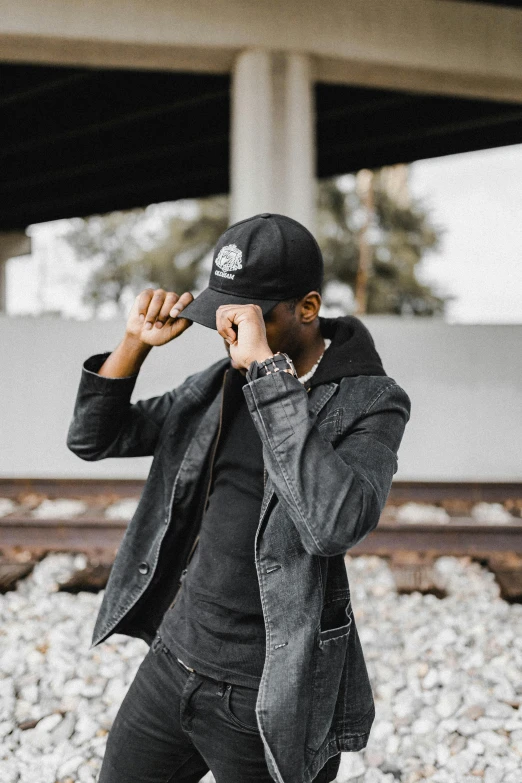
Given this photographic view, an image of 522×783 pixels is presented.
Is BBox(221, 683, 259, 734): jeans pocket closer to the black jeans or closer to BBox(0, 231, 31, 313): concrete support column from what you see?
the black jeans

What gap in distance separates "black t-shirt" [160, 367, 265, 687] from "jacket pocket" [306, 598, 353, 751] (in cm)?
14

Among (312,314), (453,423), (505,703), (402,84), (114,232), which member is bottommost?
(505,703)

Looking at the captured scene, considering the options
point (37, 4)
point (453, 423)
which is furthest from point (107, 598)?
point (37, 4)

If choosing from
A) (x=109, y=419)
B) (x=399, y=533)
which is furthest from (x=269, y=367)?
(x=399, y=533)

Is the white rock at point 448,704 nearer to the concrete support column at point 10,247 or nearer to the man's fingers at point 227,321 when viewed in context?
the man's fingers at point 227,321

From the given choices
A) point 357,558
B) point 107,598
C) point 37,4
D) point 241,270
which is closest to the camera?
point 241,270

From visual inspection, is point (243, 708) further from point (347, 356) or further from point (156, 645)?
point (347, 356)

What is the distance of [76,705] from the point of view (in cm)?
282

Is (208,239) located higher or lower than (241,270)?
higher

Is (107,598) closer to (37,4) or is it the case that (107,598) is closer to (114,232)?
(37,4)

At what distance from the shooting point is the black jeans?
1.40 metres

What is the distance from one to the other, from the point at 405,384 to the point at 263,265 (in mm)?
4074

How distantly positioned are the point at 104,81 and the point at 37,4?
9.00 feet

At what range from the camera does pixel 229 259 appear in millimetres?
1430
